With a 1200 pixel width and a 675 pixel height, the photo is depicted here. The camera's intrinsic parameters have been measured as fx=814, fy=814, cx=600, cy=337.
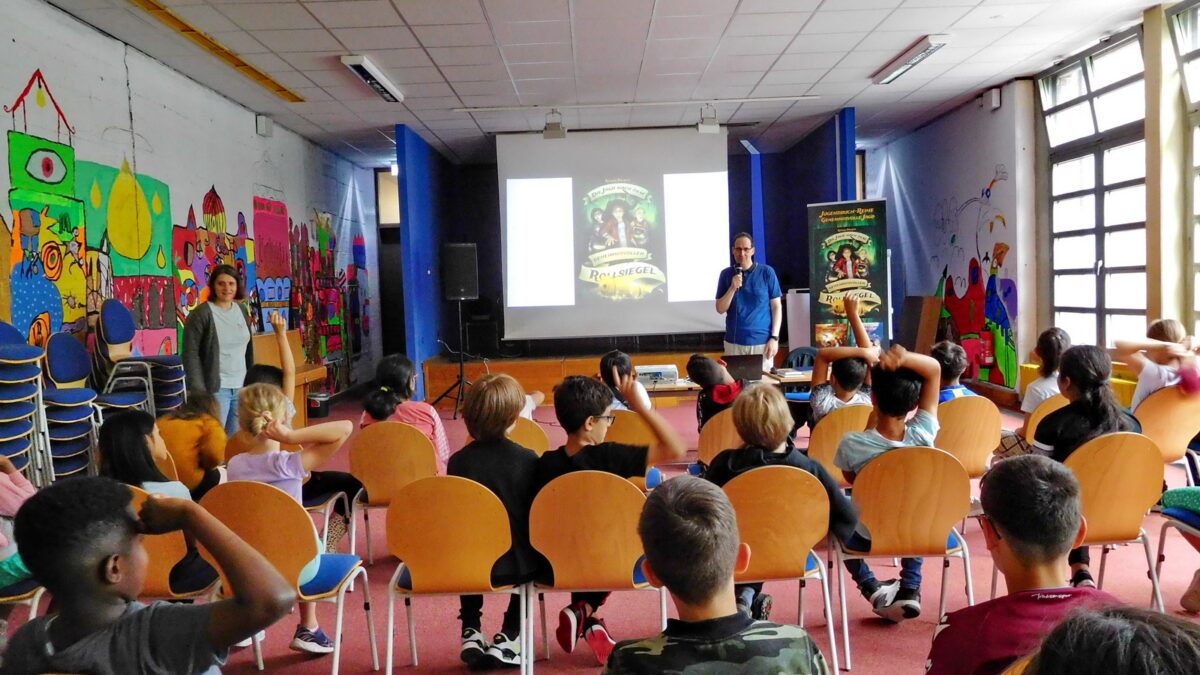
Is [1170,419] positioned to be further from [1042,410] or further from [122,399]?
[122,399]

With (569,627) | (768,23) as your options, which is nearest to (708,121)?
(768,23)

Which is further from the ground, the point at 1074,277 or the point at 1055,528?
the point at 1074,277

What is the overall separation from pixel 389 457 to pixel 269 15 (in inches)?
143

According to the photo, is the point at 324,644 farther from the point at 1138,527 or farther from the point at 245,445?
the point at 1138,527

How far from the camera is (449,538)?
2.49 meters

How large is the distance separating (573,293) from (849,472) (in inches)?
267

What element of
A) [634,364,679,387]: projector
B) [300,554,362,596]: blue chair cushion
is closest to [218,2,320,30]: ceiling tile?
[634,364,679,387]: projector

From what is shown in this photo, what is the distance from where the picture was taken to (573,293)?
31.7ft

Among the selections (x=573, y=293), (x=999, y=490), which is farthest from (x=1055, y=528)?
(x=573, y=293)

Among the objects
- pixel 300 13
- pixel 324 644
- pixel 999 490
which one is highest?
pixel 300 13

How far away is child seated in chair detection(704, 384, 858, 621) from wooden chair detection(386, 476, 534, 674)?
787 millimetres

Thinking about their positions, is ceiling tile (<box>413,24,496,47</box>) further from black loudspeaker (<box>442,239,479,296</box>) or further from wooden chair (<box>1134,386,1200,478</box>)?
wooden chair (<box>1134,386,1200,478</box>)

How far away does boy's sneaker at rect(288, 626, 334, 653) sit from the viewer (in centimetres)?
295

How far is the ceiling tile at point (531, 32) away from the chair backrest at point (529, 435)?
339 centimetres
